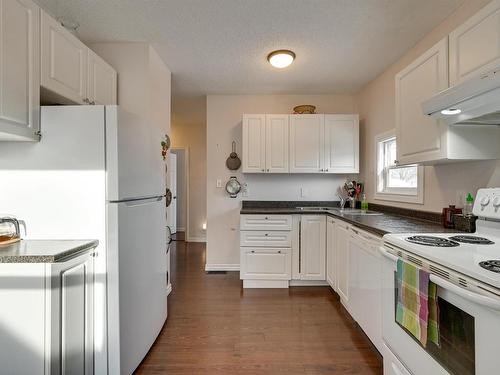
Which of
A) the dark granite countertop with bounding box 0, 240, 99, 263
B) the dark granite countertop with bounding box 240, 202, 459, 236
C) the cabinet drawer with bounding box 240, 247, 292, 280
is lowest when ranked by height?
the cabinet drawer with bounding box 240, 247, 292, 280

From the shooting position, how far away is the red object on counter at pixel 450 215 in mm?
1829

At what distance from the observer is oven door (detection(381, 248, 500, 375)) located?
834 millimetres

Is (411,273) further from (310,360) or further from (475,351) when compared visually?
(310,360)

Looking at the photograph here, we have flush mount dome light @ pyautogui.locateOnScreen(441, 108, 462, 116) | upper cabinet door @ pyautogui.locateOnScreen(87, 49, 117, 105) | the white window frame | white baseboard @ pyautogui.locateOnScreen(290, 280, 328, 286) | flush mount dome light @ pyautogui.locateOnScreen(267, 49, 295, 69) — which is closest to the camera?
flush mount dome light @ pyautogui.locateOnScreen(441, 108, 462, 116)

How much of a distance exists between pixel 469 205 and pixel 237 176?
2572 millimetres

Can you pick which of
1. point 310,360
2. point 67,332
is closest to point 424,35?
point 310,360

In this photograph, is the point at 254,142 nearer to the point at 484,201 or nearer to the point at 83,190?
the point at 83,190

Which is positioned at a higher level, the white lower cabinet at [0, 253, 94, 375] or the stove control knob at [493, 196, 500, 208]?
the stove control knob at [493, 196, 500, 208]

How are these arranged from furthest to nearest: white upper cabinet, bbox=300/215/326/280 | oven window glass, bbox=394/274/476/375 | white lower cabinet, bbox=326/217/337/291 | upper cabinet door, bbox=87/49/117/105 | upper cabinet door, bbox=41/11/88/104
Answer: white upper cabinet, bbox=300/215/326/280
white lower cabinet, bbox=326/217/337/291
upper cabinet door, bbox=87/49/117/105
upper cabinet door, bbox=41/11/88/104
oven window glass, bbox=394/274/476/375

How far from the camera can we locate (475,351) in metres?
0.90

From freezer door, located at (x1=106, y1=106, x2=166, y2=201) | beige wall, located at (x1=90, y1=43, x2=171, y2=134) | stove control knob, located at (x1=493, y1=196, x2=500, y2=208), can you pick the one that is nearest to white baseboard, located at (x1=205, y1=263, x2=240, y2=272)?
freezer door, located at (x1=106, y1=106, x2=166, y2=201)

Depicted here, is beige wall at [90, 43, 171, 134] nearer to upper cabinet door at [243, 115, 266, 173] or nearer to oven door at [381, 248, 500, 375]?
upper cabinet door at [243, 115, 266, 173]

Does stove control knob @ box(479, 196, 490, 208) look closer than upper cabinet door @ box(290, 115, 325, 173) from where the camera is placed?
Yes

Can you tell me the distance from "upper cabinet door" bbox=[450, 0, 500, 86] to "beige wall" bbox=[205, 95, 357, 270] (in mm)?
2210
